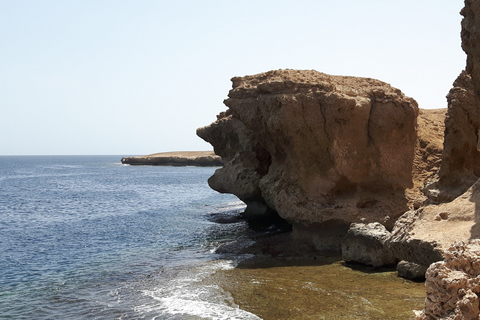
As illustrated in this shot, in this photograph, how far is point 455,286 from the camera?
6.76 meters

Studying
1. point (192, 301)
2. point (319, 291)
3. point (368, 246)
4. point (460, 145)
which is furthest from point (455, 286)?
point (460, 145)

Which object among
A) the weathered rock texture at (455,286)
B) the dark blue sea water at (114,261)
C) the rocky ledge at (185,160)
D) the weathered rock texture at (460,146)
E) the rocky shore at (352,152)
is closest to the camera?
the weathered rock texture at (455,286)

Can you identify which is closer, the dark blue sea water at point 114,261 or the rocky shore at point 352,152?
the dark blue sea water at point 114,261

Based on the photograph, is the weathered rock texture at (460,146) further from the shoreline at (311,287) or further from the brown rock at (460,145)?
the shoreline at (311,287)

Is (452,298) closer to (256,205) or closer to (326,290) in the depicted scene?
(326,290)

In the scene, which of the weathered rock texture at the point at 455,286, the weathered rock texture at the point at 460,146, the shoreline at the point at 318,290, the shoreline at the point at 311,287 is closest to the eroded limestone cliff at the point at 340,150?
the shoreline at the point at 311,287

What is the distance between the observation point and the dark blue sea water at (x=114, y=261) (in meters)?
12.6

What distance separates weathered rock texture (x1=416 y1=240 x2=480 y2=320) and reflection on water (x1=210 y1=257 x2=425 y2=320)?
328 cm

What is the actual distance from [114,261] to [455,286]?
1420cm

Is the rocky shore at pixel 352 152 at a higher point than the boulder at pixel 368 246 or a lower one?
higher

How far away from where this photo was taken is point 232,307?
11938mm

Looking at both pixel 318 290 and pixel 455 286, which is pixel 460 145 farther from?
pixel 455 286

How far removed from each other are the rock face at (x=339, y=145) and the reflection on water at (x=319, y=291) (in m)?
3.20

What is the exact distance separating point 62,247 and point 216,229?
25.0 ft
